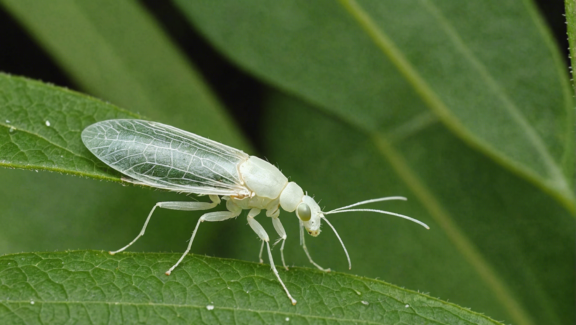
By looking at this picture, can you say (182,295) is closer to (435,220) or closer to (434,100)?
(434,100)

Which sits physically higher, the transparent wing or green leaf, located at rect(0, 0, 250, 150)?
green leaf, located at rect(0, 0, 250, 150)

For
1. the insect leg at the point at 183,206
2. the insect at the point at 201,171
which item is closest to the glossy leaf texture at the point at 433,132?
the insect leg at the point at 183,206

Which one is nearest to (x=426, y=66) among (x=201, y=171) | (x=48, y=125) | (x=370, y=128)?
(x=370, y=128)

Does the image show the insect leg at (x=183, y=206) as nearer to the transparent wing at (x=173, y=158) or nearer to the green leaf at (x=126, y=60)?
the transparent wing at (x=173, y=158)

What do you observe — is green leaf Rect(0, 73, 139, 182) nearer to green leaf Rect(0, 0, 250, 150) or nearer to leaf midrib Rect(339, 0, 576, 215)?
green leaf Rect(0, 0, 250, 150)

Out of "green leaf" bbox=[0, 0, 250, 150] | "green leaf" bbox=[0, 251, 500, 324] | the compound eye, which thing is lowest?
"green leaf" bbox=[0, 251, 500, 324]

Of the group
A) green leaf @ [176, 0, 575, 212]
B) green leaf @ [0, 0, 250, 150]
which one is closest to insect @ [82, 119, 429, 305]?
green leaf @ [0, 0, 250, 150]

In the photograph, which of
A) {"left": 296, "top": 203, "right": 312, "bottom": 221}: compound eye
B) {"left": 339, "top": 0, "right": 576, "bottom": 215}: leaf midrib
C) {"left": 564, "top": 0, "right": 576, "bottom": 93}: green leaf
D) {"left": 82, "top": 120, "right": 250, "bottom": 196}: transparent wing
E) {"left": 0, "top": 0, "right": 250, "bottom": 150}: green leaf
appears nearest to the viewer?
{"left": 564, "top": 0, "right": 576, "bottom": 93}: green leaf
